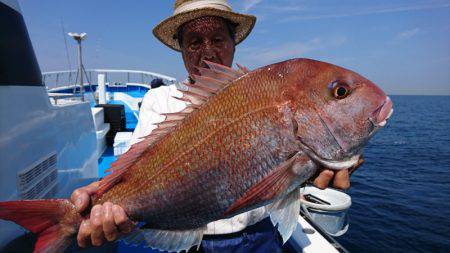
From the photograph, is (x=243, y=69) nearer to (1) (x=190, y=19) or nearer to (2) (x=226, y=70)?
(2) (x=226, y=70)

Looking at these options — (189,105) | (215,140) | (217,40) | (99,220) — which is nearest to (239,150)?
(215,140)

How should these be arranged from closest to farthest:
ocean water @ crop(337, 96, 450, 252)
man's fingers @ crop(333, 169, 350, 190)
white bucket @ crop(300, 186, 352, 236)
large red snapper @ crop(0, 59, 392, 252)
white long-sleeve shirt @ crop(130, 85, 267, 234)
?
large red snapper @ crop(0, 59, 392, 252), man's fingers @ crop(333, 169, 350, 190), white long-sleeve shirt @ crop(130, 85, 267, 234), white bucket @ crop(300, 186, 352, 236), ocean water @ crop(337, 96, 450, 252)

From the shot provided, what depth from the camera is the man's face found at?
254 centimetres

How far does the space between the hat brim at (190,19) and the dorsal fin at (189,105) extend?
1.06 m

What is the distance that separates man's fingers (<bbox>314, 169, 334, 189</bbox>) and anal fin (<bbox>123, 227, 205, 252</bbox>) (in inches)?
30.5

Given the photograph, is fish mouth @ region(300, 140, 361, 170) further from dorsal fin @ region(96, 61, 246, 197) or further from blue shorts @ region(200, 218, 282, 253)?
blue shorts @ region(200, 218, 282, 253)

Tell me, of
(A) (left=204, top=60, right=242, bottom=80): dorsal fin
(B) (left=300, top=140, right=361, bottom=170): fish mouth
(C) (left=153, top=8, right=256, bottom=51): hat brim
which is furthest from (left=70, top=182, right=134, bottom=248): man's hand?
(C) (left=153, top=8, right=256, bottom=51): hat brim

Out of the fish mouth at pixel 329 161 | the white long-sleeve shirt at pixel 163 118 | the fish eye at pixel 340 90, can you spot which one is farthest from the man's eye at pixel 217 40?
the fish mouth at pixel 329 161

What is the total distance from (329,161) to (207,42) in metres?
1.58

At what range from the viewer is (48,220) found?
165cm

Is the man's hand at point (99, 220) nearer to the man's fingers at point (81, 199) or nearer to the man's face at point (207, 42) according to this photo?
the man's fingers at point (81, 199)

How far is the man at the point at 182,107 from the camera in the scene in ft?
5.49

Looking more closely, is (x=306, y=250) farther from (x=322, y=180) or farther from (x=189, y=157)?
(x=189, y=157)

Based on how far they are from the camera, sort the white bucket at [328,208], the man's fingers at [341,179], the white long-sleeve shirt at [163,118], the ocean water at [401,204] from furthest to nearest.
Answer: the ocean water at [401,204], the white bucket at [328,208], the white long-sleeve shirt at [163,118], the man's fingers at [341,179]
